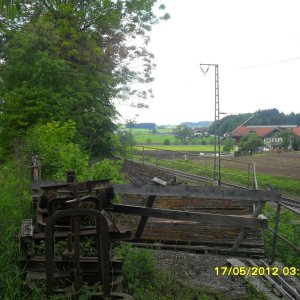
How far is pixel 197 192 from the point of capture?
18.4 ft

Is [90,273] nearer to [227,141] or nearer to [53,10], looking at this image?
[53,10]

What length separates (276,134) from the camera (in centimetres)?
6425

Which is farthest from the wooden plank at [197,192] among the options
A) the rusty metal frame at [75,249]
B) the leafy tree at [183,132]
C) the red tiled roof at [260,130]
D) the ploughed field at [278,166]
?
the red tiled roof at [260,130]

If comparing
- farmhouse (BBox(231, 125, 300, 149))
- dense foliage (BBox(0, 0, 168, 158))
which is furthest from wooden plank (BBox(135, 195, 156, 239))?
farmhouse (BBox(231, 125, 300, 149))

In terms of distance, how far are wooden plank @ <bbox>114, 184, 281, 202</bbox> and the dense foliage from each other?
392 inches

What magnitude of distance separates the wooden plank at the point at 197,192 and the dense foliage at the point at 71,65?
32.7ft

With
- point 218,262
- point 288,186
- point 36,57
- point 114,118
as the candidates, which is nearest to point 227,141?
point 288,186

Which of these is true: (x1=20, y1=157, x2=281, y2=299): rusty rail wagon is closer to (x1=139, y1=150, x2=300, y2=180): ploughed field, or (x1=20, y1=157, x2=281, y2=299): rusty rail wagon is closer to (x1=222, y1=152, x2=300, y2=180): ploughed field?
(x1=139, y1=150, x2=300, y2=180): ploughed field

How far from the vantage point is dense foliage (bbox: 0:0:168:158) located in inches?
629

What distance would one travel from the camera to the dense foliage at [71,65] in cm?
1597

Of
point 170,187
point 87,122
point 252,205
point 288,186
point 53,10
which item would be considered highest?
point 53,10

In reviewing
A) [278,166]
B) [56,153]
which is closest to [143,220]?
[56,153]

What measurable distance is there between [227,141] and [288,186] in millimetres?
32941

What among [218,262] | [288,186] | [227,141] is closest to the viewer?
[218,262]
